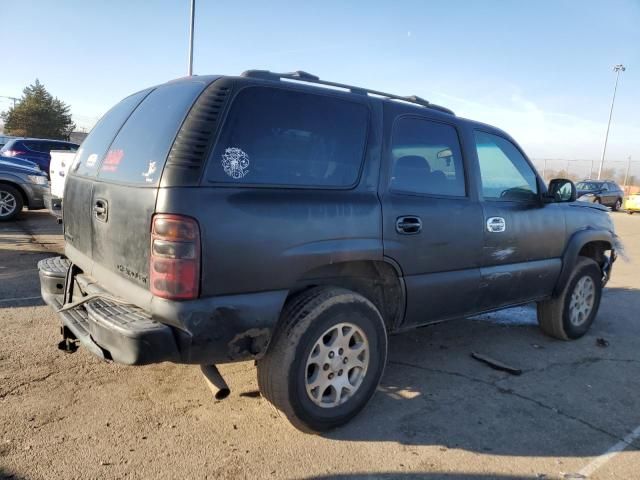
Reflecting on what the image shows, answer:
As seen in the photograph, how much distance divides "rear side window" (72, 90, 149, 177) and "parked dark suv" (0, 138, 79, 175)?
12.3 m

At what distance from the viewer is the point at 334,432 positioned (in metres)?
3.00

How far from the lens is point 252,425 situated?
301 cm

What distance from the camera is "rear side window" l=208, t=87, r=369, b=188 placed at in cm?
255

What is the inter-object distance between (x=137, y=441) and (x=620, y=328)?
5.09m

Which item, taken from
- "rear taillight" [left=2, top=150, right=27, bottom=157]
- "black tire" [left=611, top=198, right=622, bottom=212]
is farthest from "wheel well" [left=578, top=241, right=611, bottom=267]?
"black tire" [left=611, top=198, right=622, bottom=212]

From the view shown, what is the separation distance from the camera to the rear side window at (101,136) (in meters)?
3.21

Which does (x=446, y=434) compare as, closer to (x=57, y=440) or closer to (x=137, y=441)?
(x=137, y=441)

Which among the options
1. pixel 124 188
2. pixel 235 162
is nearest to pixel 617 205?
pixel 235 162

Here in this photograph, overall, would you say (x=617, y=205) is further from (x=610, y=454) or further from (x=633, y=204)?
(x=610, y=454)

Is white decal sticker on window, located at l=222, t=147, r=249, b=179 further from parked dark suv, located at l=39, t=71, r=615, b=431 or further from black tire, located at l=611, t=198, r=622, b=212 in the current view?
black tire, located at l=611, t=198, r=622, b=212

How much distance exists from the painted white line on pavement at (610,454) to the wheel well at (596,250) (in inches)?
87.4

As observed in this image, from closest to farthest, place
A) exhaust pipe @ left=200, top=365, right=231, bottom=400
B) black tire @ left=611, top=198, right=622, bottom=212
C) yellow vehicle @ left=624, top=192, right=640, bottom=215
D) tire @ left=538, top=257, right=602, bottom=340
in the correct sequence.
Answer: exhaust pipe @ left=200, top=365, right=231, bottom=400 < tire @ left=538, top=257, right=602, bottom=340 < yellow vehicle @ left=624, top=192, right=640, bottom=215 < black tire @ left=611, top=198, right=622, bottom=212

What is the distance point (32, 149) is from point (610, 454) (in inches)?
637

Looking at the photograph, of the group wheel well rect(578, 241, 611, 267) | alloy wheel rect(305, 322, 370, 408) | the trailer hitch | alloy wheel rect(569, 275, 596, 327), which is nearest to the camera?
alloy wheel rect(305, 322, 370, 408)
